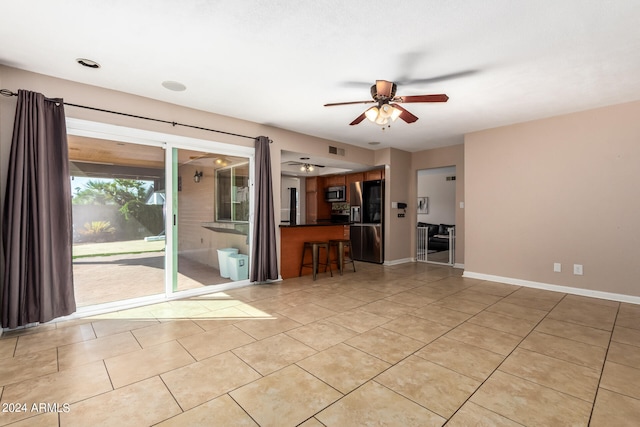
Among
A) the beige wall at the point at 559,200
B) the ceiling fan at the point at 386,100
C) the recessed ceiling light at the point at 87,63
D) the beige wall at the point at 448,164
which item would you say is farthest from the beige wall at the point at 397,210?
the recessed ceiling light at the point at 87,63

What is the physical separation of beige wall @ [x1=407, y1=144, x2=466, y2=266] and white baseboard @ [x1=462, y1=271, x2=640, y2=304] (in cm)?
102

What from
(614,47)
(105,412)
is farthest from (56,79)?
(614,47)

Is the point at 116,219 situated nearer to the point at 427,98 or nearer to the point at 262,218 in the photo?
the point at 262,218

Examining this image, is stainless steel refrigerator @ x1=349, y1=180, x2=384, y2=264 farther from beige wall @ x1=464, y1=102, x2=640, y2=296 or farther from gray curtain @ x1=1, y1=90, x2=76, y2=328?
gray curtain @ x1=1, y1=90, x2=76, y2=328

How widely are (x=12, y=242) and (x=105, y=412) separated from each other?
2.11 meters

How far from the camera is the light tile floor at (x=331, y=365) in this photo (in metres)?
1.72

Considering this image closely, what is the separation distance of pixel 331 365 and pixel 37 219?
308cm

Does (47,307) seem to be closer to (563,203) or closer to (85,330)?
(85,330)

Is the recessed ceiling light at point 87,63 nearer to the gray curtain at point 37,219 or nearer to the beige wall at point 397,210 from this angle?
the gray curtain at point 37,219

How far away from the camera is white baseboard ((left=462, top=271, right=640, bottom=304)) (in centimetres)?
386

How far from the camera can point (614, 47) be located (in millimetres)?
2518

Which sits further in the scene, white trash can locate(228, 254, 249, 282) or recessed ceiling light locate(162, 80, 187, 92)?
white trash can locate(228, 254, 249, 282)

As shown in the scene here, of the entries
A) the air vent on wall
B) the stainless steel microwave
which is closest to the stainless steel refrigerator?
the stainless steel microwave

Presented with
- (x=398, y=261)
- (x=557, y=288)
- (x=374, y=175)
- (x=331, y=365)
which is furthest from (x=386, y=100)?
(x=398, y=261)
